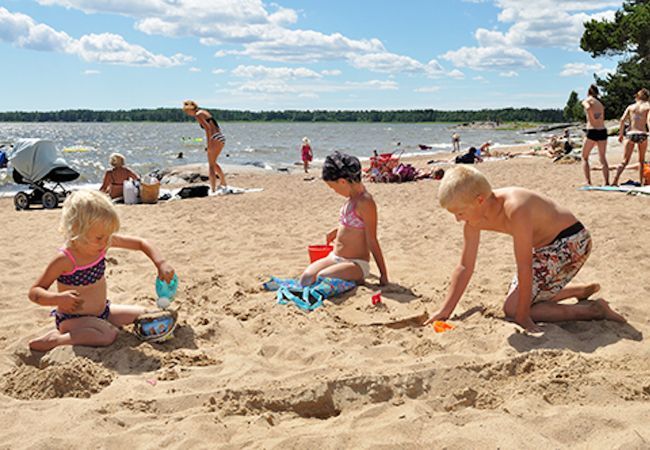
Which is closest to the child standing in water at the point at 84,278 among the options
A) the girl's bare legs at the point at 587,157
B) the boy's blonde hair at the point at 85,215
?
the boy's blonde hair at the point at 85,215

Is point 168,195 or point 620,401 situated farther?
point 168,195

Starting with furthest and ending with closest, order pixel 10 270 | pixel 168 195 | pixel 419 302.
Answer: pixel 168 195 < pixel 10 270 < pixel 419 302

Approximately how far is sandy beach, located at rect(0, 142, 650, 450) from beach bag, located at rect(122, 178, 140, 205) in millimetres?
4668

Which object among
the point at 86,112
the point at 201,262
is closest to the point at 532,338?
the point at 201,262

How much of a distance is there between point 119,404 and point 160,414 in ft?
0.72

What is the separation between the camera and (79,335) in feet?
11.9

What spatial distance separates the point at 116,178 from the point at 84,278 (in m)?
7.66

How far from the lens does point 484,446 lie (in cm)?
250

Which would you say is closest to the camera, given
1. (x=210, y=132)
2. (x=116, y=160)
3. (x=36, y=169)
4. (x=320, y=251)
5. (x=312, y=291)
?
(x=312, y=291)

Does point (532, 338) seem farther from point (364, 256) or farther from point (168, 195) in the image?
point (168, 195)

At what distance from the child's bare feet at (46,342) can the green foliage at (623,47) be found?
36.0 meters

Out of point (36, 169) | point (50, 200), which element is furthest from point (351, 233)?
point (36, 169)

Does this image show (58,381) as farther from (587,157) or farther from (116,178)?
(587,157)

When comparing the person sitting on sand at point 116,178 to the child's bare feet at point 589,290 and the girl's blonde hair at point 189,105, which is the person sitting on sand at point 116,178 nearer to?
the girl's blonde hair at point 189,105
